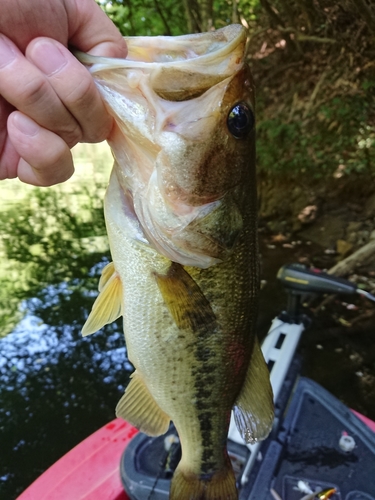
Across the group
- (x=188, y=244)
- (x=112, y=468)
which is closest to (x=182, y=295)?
(x=188, y=244)

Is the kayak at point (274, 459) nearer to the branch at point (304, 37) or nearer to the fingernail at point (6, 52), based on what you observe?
the fingernail at point (6, 52)

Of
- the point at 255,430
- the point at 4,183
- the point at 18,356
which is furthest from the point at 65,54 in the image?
the point at 4,183

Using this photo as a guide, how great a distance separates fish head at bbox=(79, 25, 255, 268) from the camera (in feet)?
3.36

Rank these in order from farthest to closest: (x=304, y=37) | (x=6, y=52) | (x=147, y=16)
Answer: (x=147, y=16) → (x=304, y=37) → (x=6, y=52)

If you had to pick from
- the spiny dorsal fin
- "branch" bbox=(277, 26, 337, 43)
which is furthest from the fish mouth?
A: "branch" bbox=(277, 26, 337, 43)

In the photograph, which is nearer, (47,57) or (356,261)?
(47,57)

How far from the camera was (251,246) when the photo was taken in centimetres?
138

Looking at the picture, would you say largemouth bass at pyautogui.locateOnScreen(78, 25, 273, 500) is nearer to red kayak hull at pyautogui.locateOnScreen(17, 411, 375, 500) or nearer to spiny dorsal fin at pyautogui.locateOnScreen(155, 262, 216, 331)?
spiny dorsal fin at pyautogui.locateOnScreen(155, 262, 216, 331)

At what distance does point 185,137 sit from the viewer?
1.10 metres

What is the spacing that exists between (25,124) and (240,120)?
1.78 ft

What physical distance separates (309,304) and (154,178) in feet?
13.7

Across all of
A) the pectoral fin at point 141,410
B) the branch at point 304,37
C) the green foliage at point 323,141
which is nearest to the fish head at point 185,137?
the pectoral fin at point 141,410

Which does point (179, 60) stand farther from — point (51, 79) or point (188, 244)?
point (188, 244)

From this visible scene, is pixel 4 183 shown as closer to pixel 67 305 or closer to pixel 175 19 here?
pixel 175 19
